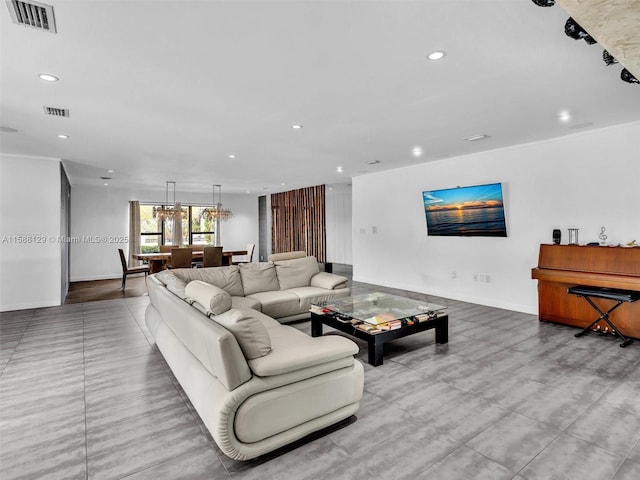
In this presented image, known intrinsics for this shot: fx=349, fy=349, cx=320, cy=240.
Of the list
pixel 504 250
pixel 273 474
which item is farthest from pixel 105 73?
pixel 504 250

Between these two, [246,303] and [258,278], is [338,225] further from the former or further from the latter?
[246,303]

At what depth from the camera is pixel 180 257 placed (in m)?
7.52

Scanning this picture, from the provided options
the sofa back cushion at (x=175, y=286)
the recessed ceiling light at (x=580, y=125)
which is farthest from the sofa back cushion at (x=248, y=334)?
the recessed ceiling light at (x=580, y=125)

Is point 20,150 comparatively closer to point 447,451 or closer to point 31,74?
point 31,74

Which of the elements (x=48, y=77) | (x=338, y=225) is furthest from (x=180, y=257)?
(x=338, y=225)

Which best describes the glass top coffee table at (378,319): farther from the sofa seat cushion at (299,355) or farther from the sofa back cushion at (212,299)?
the sofa back cushion at (212,299)

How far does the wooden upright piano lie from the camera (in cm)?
409

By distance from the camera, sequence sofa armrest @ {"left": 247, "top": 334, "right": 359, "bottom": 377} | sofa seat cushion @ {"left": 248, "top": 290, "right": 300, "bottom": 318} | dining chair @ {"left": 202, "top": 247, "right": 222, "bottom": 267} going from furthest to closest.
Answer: dining chair @ {"left": 202, "top": 247, "right": 222, "bottom": 267}
sofa seat cushion @ {"left": 248, "top": 290, "right": 300, "bottom": 318}
sofa armrest @ {"left": 247, "top": 334, "right": 359, "bottom": 377}

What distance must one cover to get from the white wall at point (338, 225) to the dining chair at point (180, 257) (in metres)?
4.68

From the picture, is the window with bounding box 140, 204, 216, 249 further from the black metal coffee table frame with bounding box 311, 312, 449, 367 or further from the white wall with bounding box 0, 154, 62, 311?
the black metal coffee table frame with bounding box 311, 312, 449, 367

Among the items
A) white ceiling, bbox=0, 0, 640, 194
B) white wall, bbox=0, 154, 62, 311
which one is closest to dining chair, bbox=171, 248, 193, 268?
white wall, bbox=0, 154, 62, 311

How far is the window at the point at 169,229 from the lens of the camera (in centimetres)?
1076

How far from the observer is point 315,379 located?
7.30ft

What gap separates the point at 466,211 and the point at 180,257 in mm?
5814
